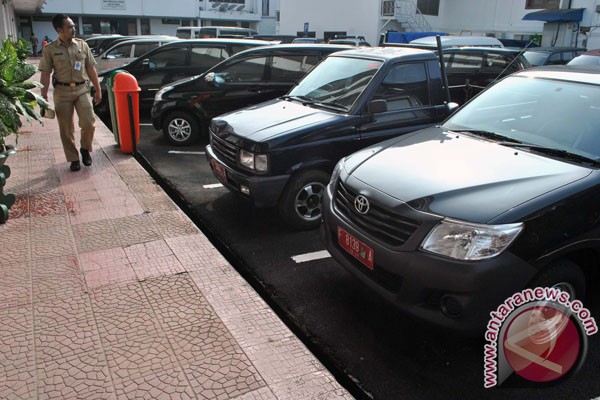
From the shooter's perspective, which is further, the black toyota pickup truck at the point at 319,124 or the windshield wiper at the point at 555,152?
the black toyota pickup truck at the point at 319,124

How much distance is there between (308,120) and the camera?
4969 millimetres

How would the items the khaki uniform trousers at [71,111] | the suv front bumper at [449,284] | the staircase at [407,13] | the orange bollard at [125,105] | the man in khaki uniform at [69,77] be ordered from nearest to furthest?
the suv front bumper at [449,284] → the man in khaki uniform at [69,77] → the khaki uniform trousers at [71,111] → the orange bollard at [125,105] → the staircase at [407,13]

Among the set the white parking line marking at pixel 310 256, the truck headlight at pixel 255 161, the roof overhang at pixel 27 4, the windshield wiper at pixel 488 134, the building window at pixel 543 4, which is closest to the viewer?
the windshield wiper at pixel 488 134

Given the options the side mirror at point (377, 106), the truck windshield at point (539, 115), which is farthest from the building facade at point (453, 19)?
the truck windshield at point (539, 115)

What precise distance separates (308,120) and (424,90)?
1572mm

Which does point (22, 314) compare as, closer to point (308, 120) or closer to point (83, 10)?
point (308, 120)

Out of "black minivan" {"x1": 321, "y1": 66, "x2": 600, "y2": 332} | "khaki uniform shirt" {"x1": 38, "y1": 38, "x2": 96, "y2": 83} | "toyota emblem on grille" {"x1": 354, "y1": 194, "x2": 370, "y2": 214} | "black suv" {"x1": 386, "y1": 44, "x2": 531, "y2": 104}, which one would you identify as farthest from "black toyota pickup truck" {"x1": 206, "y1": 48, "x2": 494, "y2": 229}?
"black suv" {"x1": 386, "y1": 44, "x2": 531, "y2": 104}

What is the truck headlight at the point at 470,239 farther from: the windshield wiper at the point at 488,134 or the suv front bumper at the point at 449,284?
the windshield wiper at the point at 488,134

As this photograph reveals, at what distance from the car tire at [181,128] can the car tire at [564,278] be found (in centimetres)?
676

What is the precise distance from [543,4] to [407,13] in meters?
7.89

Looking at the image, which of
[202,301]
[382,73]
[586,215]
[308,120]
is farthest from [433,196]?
[382,73]

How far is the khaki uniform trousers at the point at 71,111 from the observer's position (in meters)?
6.25

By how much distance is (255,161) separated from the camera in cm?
471

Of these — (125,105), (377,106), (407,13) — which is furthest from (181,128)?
(407,13)
